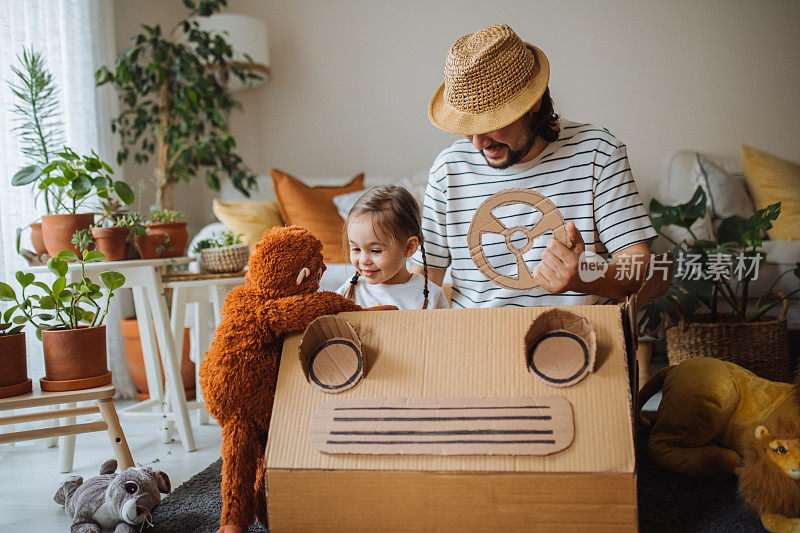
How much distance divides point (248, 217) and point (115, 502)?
5.36ft

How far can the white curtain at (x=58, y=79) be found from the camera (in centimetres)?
198

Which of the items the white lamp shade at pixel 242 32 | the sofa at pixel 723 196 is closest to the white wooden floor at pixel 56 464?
the white lamp shade at pixel 242 32

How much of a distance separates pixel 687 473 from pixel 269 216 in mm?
1917

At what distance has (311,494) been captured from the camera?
80 centimetres

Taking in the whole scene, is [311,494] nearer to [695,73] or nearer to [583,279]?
[583,279]

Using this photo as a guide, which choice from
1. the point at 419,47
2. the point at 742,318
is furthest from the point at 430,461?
the point at 419,47

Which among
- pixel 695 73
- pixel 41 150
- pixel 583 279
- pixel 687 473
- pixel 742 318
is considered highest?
pixel 695 73

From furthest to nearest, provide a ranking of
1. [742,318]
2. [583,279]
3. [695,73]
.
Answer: [695,73]
[742,318]
[583,279]

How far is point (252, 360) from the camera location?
2.87ft

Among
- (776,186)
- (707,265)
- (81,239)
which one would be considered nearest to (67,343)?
(81,239)

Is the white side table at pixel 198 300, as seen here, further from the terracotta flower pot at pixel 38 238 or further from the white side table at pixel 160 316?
the terracotta flower pot at pixel 38 238

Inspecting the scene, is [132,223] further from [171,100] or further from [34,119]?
[171,100]

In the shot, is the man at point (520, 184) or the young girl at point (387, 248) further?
the young girl at point (387, 248)

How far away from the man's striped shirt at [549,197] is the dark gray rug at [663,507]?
0.36m
